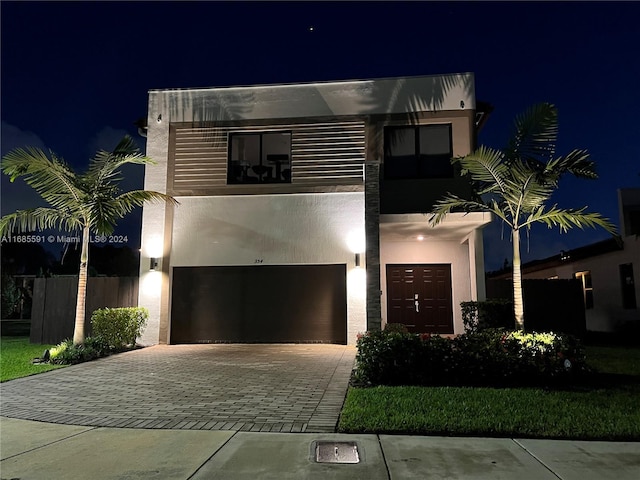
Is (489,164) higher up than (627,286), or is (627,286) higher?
(489,164)

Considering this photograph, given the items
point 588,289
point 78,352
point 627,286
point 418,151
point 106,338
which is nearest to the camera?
point 78,352

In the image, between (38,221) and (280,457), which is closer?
(280,457)

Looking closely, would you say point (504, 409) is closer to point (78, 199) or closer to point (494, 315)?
point (494, 315)

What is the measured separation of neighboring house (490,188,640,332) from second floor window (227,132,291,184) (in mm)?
10390

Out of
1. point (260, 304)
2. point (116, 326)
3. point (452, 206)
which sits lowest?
point (116, 326)

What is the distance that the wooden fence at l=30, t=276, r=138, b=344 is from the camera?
1246 cm

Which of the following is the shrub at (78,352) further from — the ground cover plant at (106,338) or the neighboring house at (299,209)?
the neighboring house at (299,209)

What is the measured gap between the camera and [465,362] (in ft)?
22.5

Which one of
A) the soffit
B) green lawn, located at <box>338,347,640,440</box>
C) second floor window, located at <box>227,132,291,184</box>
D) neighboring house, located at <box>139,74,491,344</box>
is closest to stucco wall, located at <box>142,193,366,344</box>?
neighboring house, located at <box>139,74,491,344</box>

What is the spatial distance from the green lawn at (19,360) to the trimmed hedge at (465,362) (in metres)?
6.09

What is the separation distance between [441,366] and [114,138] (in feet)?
271

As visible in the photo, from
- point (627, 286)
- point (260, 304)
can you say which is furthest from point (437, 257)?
point (627, 286)

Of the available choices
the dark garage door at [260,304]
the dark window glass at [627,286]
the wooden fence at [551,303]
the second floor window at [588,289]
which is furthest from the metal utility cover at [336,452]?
the second floor window at [588,289]

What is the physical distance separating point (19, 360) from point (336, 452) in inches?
349
